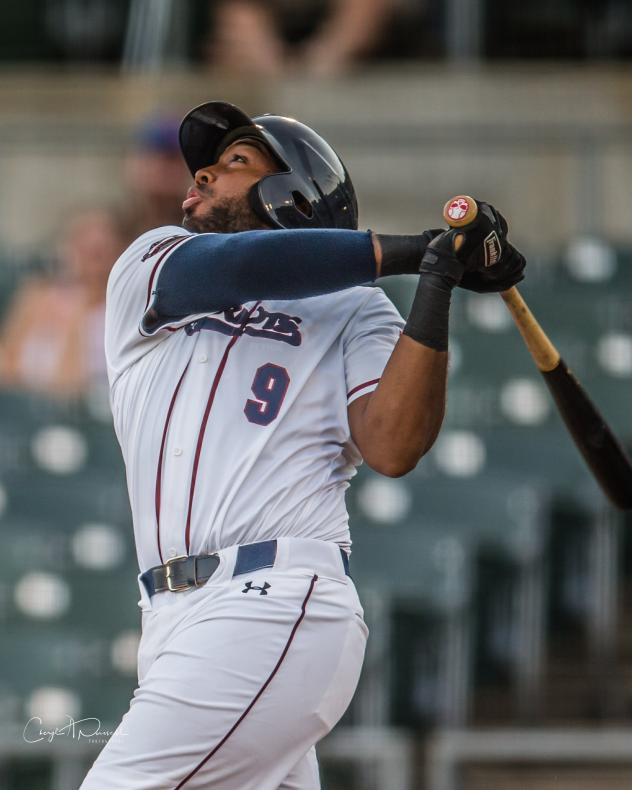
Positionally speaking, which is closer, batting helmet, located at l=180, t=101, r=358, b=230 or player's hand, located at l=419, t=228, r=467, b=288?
player's hand, located at l=419, t=228, r=467, b=288

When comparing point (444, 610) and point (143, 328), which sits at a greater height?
point (143, 328)

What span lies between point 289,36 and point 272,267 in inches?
212

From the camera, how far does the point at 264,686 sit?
257cm

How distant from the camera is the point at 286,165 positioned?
2.98 meters

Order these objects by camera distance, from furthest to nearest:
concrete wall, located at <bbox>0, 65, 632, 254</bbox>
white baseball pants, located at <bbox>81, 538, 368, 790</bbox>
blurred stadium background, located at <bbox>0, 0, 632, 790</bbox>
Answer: concrete wall, located at <bbox>0, 65, 632, 254</bbox>, blurred stadium background, located at <bbox>0, 0, 632, 790</bbox>, white baseball pants, located at <bbox>81, 538, 368, 790</bbox>

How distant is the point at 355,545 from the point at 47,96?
3053 millimetres

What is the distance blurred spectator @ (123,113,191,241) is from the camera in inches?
240

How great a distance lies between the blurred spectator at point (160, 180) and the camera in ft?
20.0

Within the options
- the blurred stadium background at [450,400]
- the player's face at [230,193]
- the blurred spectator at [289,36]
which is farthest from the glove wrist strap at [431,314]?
the blurred spectator at [289,36]

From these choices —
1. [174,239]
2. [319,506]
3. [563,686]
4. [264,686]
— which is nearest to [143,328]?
[174,239]

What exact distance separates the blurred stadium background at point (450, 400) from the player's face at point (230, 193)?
163 centimetres

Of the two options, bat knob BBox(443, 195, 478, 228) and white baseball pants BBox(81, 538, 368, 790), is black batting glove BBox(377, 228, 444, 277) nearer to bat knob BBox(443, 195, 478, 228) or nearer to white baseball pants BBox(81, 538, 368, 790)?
bat knob BBox(443, 195, 478, 228)

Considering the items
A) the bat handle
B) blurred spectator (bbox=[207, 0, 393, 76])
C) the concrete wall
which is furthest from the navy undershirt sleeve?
blurred spectator (bbox=[207, 0, 393, 76])

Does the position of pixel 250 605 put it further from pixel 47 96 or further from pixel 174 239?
pixel 47 96
